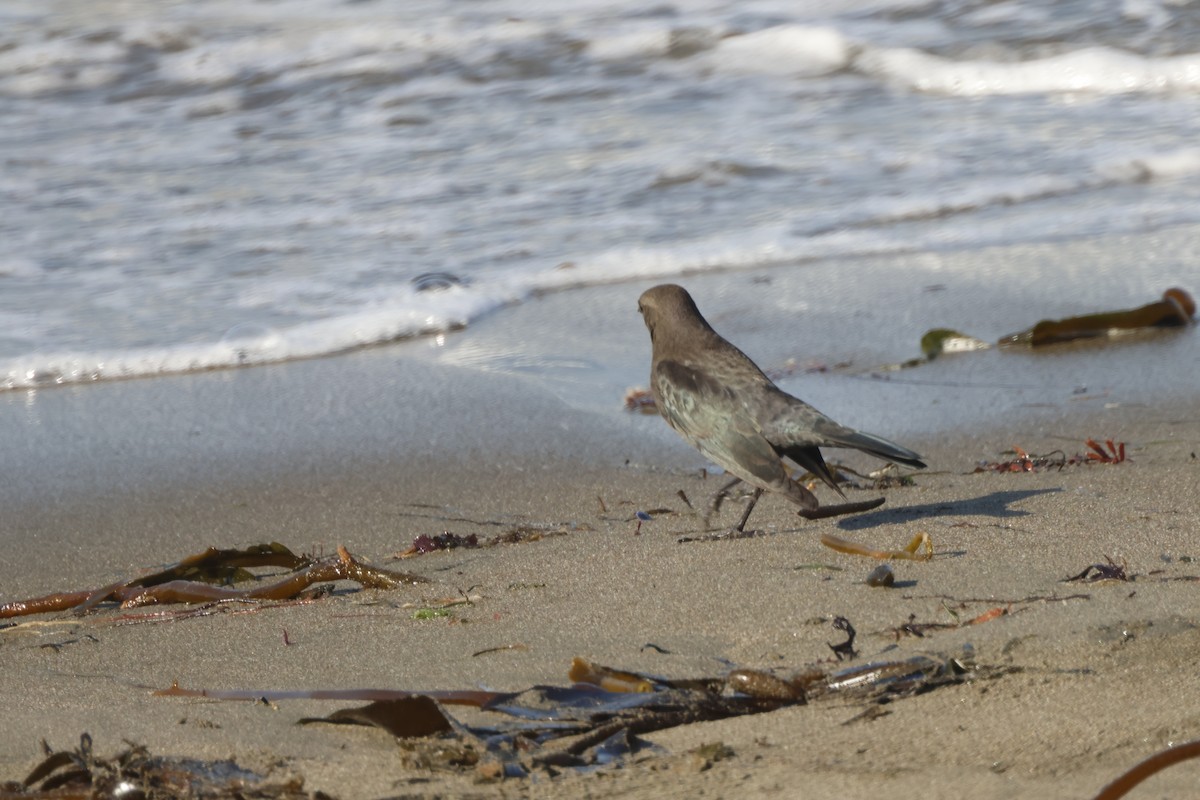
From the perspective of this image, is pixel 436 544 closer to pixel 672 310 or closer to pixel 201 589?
pixel 201 589

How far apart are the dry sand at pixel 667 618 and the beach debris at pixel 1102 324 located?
790mm

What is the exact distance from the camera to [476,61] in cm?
1223

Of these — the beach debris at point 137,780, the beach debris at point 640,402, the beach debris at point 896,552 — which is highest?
the beach debris at point 137,780

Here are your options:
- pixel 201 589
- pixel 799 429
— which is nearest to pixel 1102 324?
pixel 799 429

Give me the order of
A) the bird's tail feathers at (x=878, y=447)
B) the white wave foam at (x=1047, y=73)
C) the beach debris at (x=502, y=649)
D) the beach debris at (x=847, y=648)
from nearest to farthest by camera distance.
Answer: the beach debris at (x=847, y=648), the beach debris at (x=502, y=649), the bird's tail feathers at (x=878, y=447), the white wave foam at (x=1047, y=73)

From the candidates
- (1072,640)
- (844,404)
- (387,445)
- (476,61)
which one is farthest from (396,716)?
(476,61)

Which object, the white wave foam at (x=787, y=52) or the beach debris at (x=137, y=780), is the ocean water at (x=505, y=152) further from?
the beach debris at (x=137, y=780)

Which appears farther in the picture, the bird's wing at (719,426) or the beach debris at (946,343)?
the beach debris at (946,343)

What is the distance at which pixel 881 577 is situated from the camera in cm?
331

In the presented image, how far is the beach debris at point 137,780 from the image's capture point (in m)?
2.30

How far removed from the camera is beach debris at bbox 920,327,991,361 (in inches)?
235

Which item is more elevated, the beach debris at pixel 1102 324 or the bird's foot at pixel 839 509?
the bird's foot at pixel 839 509

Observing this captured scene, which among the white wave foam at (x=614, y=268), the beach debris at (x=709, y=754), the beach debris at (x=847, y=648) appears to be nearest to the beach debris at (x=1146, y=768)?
the beach debris at (x=709, y=754)

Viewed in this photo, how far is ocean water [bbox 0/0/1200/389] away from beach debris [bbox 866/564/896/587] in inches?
142
